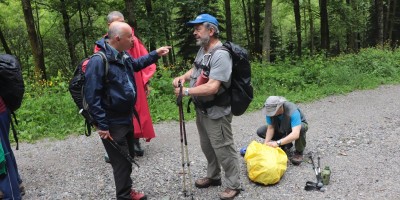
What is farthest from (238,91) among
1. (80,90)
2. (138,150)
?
(138,150)

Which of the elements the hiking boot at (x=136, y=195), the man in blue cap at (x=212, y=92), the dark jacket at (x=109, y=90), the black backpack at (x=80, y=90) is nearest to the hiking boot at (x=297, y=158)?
the man in blue cap at (x=212, y=92)

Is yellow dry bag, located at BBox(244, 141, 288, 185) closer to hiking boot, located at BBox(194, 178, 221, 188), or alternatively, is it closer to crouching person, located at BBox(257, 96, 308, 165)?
crouching person, located at BBox(257, 96, 308, 165)

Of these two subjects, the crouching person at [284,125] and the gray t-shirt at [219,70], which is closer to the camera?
the gray t-shirt at [219,70]

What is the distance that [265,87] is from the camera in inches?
418

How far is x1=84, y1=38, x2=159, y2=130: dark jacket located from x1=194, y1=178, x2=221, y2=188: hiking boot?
1.31 metres

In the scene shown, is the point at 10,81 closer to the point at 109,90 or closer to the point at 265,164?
the point at 109,90

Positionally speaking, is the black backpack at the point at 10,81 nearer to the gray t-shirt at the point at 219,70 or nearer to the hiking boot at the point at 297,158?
the gray t-shirt at the point at 219,70

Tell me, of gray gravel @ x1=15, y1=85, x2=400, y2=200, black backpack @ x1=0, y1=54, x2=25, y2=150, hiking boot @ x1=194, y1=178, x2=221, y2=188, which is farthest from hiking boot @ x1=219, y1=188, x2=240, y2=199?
black backpack @ x1=0, y1=54, x2=25, y2=150

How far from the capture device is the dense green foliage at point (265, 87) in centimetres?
808

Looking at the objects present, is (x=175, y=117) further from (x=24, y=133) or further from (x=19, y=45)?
(x=19, y=45)

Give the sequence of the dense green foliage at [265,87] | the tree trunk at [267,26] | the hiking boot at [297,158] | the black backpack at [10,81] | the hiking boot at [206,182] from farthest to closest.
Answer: the tree trunk at [267,26] < the dense green foliage at [265,87] < the hiking boot at [297,158] < the hiking boot at [206,182] < the black backpack at [10,81]

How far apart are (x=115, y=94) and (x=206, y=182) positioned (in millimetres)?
1770

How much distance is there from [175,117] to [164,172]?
10.5 ft

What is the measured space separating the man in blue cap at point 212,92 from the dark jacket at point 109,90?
57cm
